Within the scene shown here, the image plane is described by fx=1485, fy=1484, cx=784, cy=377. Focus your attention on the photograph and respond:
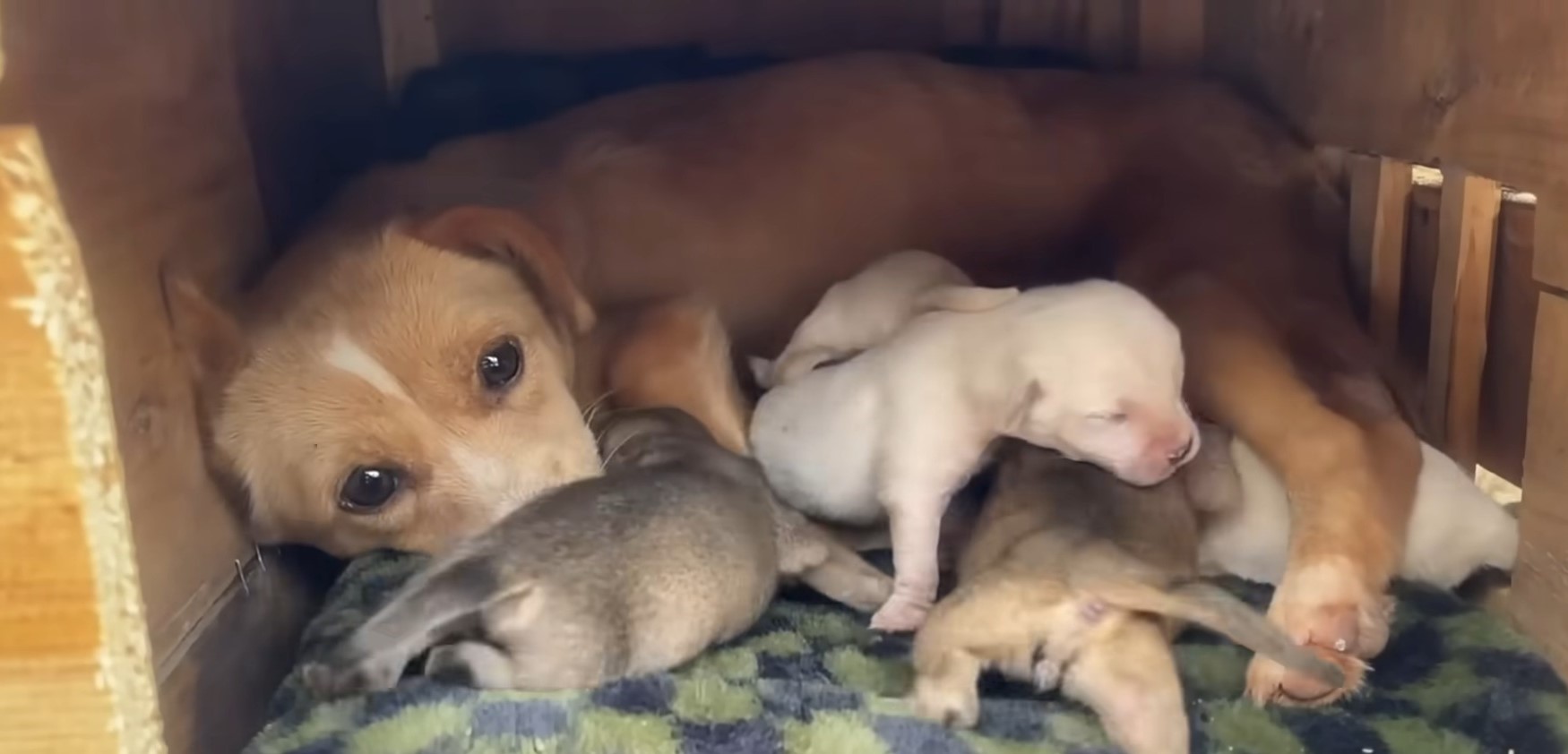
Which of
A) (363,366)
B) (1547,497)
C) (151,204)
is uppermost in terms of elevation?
(151,204)

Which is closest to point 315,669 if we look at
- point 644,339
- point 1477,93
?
point 644,339

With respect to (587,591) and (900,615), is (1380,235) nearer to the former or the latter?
(900,615)

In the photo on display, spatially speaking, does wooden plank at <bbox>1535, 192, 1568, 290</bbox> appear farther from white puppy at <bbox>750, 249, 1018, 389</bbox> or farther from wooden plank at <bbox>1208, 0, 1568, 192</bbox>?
white puppy at <bbox>750, 249, 1018, 389</bbox>

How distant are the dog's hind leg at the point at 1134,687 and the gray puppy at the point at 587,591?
0.31 metres

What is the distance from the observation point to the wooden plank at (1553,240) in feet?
3.94

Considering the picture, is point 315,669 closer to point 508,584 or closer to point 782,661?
point 508,584

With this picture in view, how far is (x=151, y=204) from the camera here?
1.22 m

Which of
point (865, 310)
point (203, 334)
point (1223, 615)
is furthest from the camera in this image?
point (865, 310)

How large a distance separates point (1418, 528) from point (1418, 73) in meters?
0.48

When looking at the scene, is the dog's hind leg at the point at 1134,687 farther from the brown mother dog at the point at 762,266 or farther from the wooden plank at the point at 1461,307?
the wooden plank at the point at 1461,307

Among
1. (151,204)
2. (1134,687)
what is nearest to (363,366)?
(151,204)

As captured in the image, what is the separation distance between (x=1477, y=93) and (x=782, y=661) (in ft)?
2.68

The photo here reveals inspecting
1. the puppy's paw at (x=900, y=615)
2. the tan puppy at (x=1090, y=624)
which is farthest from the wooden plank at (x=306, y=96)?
the tan puppy at (x=1090, y=624)

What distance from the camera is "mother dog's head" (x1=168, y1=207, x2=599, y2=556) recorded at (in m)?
1.41
